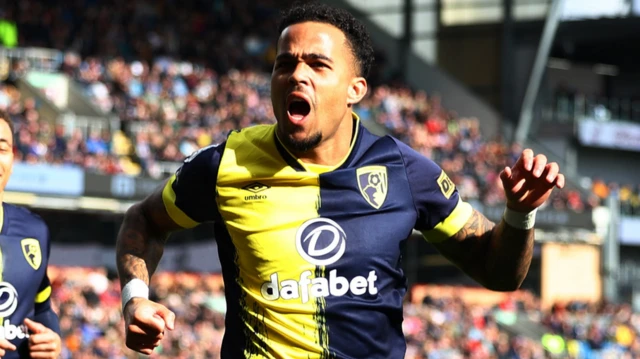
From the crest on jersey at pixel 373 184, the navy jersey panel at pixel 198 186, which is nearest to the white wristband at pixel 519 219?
the crest on jersey at pixel 373 184

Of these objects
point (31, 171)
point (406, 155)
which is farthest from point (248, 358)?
point (31, 171)

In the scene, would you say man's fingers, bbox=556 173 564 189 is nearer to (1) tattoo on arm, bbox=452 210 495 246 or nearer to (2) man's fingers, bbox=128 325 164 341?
(1) tattoo on arm, bbox=452 210 495 246

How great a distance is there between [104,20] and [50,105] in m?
5.08

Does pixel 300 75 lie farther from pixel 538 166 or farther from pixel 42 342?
pixel 42 342

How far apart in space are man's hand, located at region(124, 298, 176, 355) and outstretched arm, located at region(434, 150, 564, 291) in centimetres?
117

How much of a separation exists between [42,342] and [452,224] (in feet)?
7.02

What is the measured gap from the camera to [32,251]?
5.57 m

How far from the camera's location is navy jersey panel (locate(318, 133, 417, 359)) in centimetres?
380

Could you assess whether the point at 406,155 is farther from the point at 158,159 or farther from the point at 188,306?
the point at 158,159

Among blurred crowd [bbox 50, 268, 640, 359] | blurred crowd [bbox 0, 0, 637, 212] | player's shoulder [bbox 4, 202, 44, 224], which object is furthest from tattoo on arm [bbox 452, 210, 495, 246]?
blurred crowd [bbox 0, 0, 637, 212]

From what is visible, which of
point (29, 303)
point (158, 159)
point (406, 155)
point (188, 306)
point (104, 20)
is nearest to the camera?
point (406, 155)

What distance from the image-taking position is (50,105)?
73.9ft

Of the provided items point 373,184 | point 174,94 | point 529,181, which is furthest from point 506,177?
point 174,94

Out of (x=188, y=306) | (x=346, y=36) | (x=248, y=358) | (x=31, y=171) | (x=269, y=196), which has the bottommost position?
(x=188, y=306)
